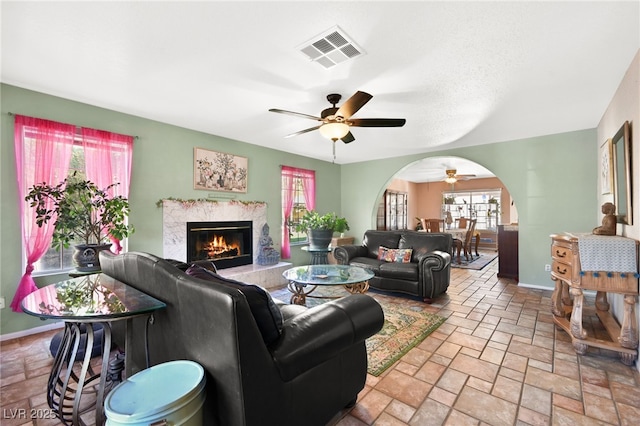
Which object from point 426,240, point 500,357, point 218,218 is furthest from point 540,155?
point 218,218

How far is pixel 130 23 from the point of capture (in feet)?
6.45

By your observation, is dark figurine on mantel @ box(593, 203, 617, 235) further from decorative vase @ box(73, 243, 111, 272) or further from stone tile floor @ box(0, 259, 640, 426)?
decorative vase @ box(73, 243, 111, 272)

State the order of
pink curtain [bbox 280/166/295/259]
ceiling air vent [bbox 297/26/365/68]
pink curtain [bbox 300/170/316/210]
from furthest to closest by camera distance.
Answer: pink curtain [bbox 300/170/316/210]
pink curtain [bbox 280/166/295/259]
ceiling air vent [bbox 297/26/365/68]

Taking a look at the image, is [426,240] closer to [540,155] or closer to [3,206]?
[540,155]

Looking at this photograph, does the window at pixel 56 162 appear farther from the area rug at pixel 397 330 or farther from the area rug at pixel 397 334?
the area rug at pixel 397 334

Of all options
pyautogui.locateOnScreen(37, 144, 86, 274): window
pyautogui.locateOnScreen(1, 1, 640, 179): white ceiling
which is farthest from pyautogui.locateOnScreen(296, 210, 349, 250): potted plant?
pyautogui.locateOnScreen(37, 144, 86, 274): window

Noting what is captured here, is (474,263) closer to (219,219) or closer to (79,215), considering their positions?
(219,219)

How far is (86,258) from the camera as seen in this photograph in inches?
114

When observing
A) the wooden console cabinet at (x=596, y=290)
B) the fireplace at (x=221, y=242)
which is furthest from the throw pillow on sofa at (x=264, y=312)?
the fireplace at (x=221, y=242)

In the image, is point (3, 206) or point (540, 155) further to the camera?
point (540, 155)

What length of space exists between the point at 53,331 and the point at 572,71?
5.88m

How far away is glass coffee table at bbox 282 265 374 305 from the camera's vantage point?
3045 mm

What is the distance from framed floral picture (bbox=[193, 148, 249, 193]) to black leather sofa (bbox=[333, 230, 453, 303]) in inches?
83.8

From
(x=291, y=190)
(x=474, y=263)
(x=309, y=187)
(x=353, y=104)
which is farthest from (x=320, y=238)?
(x=474, y=263)
